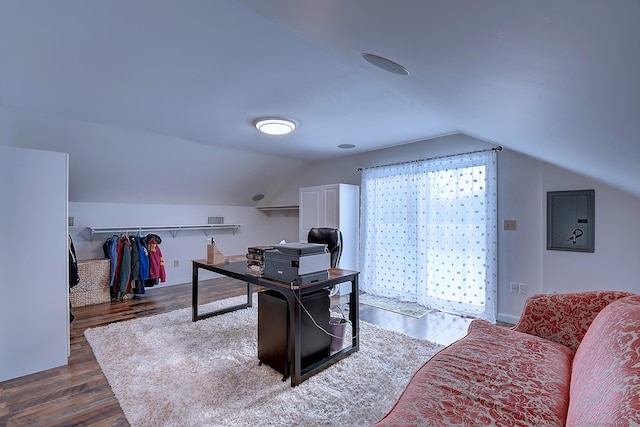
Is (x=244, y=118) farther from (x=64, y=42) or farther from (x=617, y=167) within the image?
(x=617, y=167)

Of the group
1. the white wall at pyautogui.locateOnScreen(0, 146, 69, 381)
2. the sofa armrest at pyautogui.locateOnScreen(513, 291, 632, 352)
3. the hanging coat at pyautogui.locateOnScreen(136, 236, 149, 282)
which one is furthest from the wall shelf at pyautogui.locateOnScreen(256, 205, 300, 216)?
the sofa armrest at pyautogui.locateOnScreen(513, 291, 632, 352)

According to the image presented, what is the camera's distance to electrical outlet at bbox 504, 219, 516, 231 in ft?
11.3

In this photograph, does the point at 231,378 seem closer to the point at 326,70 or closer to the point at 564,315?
the point at 564,315

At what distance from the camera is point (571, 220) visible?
306 cm

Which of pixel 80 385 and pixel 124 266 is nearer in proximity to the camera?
pixel 80 385

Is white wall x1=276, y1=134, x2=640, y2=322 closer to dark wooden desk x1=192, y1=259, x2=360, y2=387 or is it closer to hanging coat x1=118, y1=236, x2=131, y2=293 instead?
dark wooden desk x1=192, y1=259, x2=360, y2=387

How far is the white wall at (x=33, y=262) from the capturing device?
2.27 meters

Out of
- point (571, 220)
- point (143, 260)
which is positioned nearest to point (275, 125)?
point (143, 260)

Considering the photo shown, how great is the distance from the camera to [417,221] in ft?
13.6

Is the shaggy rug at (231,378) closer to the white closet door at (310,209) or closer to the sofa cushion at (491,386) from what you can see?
the sofa cushion at (491,386)

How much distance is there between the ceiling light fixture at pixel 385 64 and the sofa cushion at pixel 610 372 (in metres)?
1.55

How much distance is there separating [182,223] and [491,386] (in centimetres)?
546

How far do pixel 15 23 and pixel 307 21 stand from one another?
175 cm

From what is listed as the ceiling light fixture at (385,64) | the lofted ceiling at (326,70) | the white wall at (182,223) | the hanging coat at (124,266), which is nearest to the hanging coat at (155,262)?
the hanging coat at (124,266)
